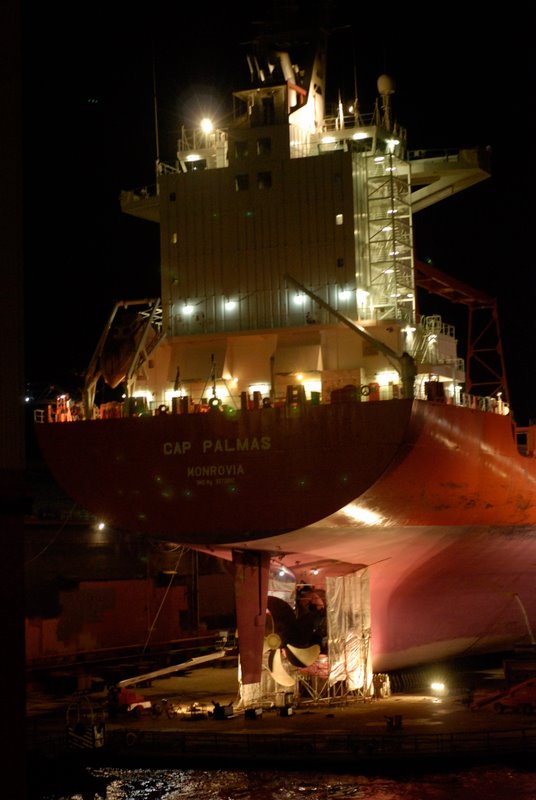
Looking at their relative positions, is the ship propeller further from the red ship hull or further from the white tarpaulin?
the red ship hull

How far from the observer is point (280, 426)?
1752 cm

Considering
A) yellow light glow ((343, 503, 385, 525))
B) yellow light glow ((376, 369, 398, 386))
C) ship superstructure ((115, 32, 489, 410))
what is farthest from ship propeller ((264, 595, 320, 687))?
yellow light glow ((376, 369, 398, 386))

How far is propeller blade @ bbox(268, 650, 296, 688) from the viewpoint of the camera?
17375mm

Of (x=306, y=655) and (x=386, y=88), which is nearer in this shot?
(x=306, y=655)

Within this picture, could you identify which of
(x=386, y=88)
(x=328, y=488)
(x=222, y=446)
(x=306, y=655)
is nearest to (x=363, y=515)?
(x=328, y=488)

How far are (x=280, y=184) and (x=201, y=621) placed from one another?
47.6ft

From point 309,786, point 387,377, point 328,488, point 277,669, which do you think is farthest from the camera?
point 387,377

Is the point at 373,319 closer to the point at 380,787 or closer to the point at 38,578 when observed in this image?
the point at 380,787

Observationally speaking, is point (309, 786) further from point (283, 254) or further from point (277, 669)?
point (283, 254)

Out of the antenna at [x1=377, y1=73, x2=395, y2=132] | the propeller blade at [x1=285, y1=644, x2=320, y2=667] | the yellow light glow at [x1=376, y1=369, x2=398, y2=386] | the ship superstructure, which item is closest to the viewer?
the propeller blade at [x1=285, y1=644, x2=320, y2=667]

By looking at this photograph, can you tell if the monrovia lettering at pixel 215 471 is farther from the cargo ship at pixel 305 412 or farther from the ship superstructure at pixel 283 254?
the ship superstructure at pixel 283 254

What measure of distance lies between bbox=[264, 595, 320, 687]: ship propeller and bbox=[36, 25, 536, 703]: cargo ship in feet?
0.12

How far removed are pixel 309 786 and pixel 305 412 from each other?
19.9 feet

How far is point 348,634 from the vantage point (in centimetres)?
1770
